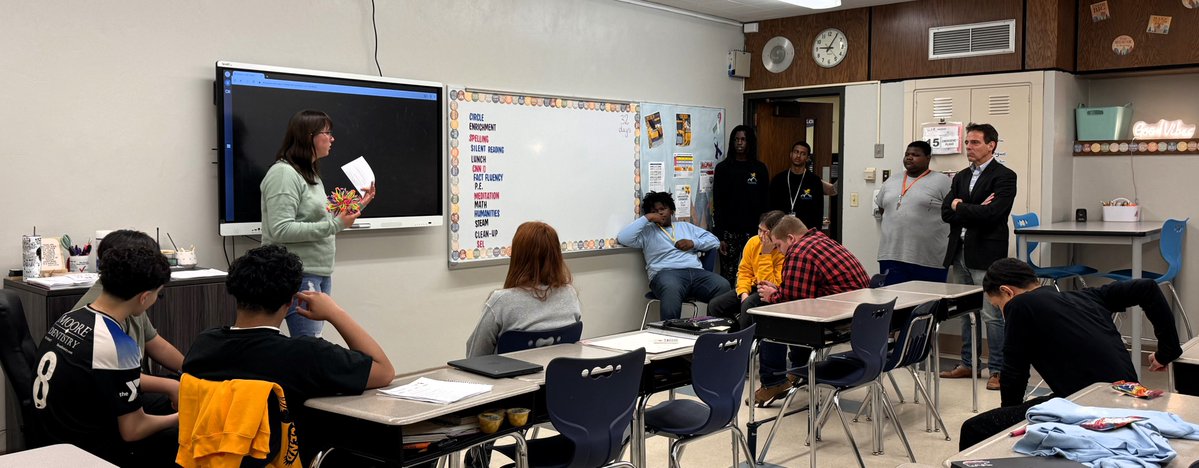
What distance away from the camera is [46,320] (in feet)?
12.9

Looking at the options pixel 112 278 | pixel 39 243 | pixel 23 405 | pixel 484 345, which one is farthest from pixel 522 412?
pixel 39 243

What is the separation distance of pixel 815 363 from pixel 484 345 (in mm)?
1550

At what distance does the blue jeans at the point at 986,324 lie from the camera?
6104 millimetres

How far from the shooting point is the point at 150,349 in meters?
3.13

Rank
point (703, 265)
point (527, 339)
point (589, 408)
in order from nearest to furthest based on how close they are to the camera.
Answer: point (589, 408) → point (527, 339) → point (703, 265)

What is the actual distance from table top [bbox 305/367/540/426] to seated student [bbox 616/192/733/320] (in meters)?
4.21

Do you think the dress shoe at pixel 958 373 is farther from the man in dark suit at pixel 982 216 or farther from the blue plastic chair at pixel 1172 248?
the blue plastic chair at pixel 1172 248

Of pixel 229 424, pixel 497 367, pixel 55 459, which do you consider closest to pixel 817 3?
pixel 497 367

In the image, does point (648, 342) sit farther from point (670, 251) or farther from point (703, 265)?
point (703, 265)

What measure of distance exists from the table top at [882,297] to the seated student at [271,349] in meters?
2.90

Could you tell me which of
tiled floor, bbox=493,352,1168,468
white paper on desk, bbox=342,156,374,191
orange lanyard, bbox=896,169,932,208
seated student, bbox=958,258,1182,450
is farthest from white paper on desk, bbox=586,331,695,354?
orange lanyard, bbox=896,169,932,208

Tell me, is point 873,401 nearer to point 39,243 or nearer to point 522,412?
point 522,412

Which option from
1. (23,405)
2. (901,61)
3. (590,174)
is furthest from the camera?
(901,61)

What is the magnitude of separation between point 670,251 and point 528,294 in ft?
12.1
